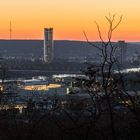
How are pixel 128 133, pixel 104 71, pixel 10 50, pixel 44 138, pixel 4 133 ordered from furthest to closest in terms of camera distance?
pixel 10 50
pixel 4 133
pixel 44 138
pixel 128 133
pixel 104 71

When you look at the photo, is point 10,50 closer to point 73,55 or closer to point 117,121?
point 73,55

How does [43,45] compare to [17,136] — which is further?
[43,45]

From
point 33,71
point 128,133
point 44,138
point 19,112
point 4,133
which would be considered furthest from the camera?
point 33,71

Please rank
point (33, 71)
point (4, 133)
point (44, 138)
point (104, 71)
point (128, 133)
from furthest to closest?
1. point (33, 71)
2. point (4, 133)
3. point (44, 138)
4. point (128, 133)
5. point (104, 71)

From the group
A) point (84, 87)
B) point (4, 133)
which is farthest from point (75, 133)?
point (4, 133)

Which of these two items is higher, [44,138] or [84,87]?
[84,87]

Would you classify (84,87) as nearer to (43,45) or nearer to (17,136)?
(17,136)

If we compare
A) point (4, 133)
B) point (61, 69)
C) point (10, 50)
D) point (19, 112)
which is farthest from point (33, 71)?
point (4, 133)

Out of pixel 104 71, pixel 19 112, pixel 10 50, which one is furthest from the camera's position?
pixel 10 50

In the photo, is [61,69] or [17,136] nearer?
[17,136]
